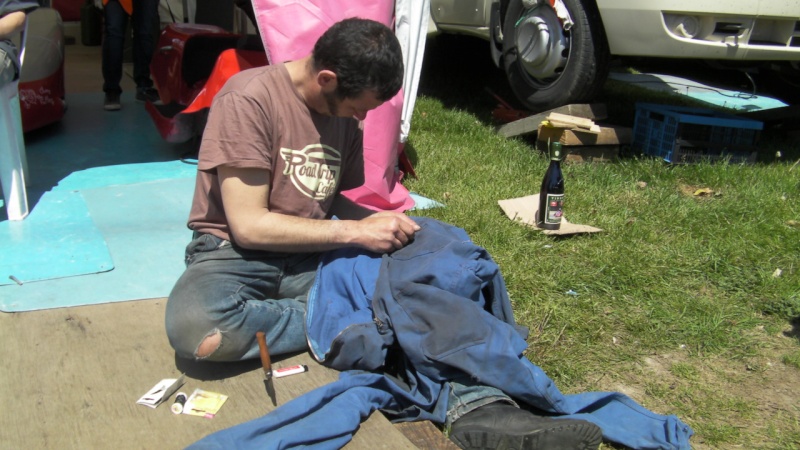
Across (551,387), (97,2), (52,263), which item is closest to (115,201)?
(52,263)

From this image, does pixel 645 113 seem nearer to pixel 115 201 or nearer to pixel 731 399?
pixel 731 399

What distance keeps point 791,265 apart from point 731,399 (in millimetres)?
1196

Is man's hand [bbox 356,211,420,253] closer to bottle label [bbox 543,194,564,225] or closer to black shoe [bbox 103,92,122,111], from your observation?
bottle label [bbox 543,194,564,225]

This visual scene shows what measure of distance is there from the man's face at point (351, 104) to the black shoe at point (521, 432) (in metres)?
1.08

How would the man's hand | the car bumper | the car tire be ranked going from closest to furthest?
1. the man's hand
2. the car bumper
3. the car tire

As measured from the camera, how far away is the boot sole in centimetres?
219

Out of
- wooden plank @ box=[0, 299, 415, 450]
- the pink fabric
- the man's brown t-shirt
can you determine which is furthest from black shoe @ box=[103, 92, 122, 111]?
the man's brown t-shirt

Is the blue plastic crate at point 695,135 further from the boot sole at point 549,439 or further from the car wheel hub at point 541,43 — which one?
the boot sole at point 549,439

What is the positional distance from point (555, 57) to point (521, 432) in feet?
11.3

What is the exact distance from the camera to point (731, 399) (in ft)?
8.86

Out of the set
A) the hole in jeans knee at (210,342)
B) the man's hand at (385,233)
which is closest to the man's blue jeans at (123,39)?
the man's hand at (385,233)

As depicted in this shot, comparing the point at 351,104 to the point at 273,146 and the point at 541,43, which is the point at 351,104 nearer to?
the point at 273,146

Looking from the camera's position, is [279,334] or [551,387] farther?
[279,334]

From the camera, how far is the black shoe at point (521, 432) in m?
2.19
